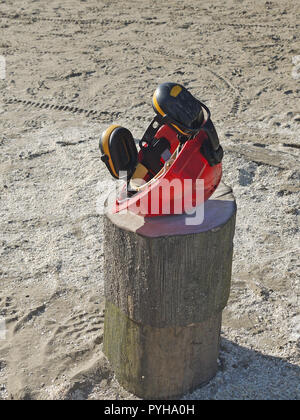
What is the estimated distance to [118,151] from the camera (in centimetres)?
323

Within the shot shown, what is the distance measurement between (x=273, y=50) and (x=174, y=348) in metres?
6.06

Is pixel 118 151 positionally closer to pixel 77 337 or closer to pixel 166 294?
pixel 166 294

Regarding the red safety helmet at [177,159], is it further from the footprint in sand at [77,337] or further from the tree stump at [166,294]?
the footprint in sand at [77,337]

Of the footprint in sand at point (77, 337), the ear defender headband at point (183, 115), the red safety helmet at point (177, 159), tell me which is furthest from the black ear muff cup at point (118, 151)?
the footprint in sand at point (77, 337)

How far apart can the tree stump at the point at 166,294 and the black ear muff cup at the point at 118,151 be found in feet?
0.94

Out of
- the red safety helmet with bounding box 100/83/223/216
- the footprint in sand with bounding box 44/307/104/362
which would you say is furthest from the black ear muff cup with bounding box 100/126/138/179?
the footprint in sand with bounding box 44/307/104/362

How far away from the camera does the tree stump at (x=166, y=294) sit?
298 cm

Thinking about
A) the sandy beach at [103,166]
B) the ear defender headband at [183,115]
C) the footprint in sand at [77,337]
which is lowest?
the footprint in sand at [77,337]

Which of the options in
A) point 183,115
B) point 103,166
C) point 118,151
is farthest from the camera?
point 103,166

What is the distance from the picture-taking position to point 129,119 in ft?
22.1

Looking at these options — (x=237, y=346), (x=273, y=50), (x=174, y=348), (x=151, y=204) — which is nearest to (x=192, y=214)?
(x=151, y=204)

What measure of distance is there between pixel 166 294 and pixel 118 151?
2.56 ft

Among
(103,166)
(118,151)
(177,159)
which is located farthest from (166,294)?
(103,166)

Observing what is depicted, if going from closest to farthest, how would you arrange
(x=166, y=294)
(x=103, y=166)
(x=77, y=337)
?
(x=166, y=294), (x=77, y=337), (x=103, y=166)
